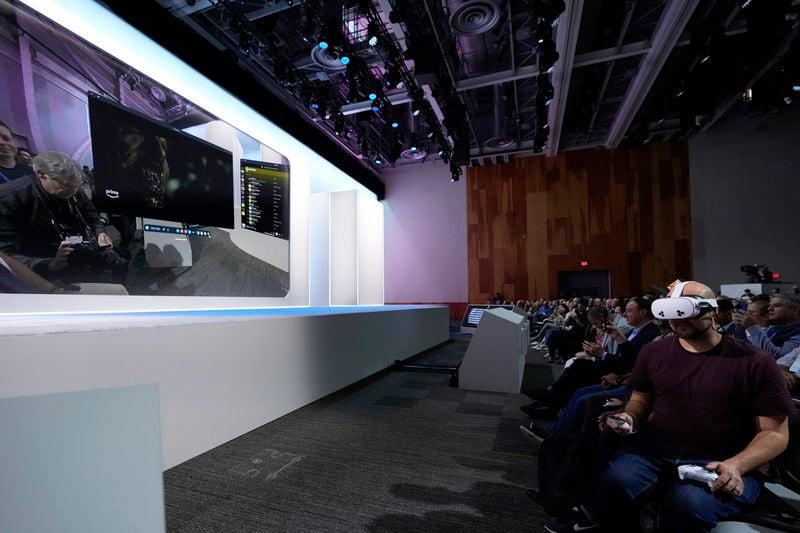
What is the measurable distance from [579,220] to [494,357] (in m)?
7.65

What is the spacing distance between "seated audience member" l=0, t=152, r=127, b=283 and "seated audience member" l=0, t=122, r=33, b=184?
4 cm

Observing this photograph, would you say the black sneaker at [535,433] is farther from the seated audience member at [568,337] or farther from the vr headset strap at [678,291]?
the seated audience member at [568,337]

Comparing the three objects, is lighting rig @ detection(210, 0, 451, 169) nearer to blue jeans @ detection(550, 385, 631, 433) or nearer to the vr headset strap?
the vr headset strap

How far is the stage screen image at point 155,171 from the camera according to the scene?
Answer: 322 cm

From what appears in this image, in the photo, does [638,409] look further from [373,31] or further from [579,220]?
[579,220]

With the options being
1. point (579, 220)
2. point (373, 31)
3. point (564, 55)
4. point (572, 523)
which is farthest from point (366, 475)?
point (579, 220)

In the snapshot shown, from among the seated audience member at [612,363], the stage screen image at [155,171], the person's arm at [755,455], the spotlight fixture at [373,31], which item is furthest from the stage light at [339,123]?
the person's arm at [755,455]

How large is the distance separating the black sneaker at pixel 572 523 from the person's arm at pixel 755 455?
0.65 metres

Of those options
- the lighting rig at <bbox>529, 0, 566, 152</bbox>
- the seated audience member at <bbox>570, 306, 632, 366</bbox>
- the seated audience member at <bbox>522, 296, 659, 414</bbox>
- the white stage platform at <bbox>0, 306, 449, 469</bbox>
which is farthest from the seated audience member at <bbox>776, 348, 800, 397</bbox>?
the lighting rig at <bbox>529, 0, 566, 152</bbox>

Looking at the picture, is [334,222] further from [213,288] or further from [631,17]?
[631,17]

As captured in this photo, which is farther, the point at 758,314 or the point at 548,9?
the point at 548,9

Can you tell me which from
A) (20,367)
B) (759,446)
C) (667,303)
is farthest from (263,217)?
(759,446)

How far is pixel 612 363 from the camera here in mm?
2766

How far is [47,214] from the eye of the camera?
283 centimetres
